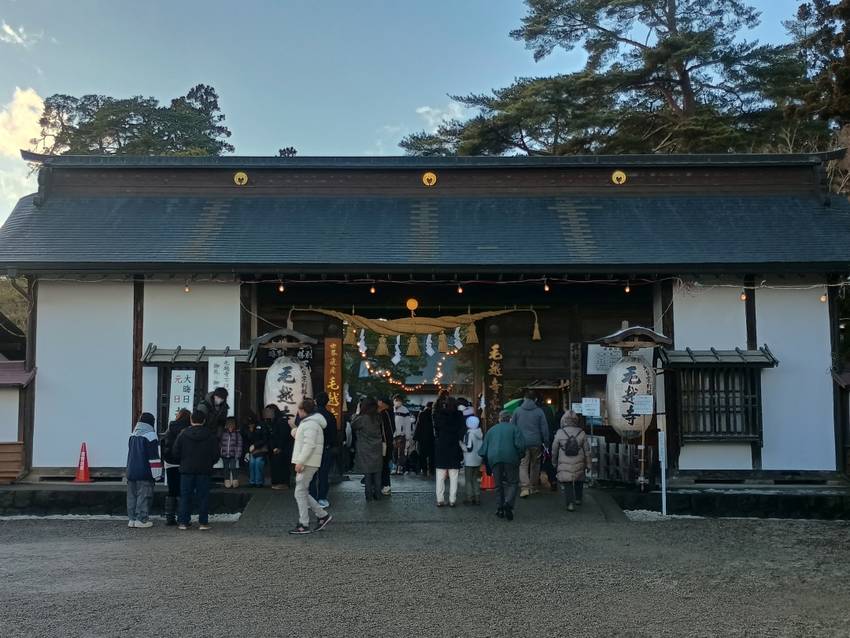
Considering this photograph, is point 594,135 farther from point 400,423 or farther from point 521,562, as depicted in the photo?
point 521,562

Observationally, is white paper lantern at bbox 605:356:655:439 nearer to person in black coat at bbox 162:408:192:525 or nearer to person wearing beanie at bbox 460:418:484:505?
person wearing beanie at bbox 460:418:484:505

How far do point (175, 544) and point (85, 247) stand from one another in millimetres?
6094

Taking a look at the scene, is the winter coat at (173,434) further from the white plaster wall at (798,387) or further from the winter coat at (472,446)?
the white plaster wall at (798,387)

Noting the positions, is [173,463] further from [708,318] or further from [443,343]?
[708,318]

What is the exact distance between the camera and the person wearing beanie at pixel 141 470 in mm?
10062

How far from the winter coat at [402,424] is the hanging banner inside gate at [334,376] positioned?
2830 mm

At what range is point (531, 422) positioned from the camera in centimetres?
1117

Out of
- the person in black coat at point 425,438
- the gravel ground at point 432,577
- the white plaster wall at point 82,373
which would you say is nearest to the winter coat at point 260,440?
the gravel ground at point 432,577

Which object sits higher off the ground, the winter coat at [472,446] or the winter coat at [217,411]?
the winter coat at [217,411]

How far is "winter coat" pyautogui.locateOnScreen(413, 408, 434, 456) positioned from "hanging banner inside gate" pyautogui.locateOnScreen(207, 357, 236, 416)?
11.5 ft

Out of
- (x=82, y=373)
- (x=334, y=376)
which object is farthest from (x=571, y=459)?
(x=82, y=373)

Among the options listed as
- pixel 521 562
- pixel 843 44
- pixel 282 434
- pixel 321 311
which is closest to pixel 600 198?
pixel 843 44

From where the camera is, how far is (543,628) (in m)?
5.70

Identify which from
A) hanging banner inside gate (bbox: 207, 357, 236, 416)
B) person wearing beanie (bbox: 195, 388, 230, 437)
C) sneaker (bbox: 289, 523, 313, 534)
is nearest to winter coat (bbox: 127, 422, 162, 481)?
person wearing beanie (bbox: 195, 388, 230, 437)
